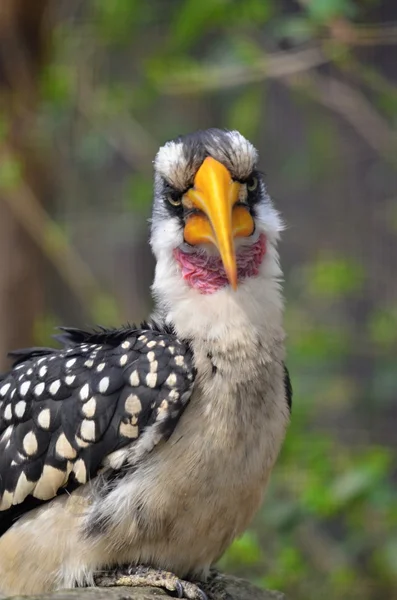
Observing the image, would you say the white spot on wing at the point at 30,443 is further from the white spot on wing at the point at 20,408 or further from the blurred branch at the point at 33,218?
the blurred branch at the point at 33,218

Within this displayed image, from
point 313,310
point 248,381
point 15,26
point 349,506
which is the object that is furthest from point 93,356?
point 313,310

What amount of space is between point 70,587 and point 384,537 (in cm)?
219

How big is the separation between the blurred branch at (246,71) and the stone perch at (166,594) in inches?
92.1

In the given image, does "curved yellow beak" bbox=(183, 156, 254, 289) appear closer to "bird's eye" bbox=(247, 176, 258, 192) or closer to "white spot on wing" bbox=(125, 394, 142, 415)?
"bird's eye" bbox=(247, 176, 258, 192)

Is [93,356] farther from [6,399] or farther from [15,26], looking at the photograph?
[15,26]

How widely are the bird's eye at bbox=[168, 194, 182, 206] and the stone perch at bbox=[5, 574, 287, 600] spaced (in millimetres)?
948

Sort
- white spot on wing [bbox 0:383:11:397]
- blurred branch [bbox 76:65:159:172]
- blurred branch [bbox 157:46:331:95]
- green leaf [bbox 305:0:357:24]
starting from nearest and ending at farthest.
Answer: white spot on wing [bbox 0:383:11:397]
green leaf [bbox 305:0:357:24]
blurred branch [bbox 157:46:331:95]
blurred branch [bbox 76:65:159:172]

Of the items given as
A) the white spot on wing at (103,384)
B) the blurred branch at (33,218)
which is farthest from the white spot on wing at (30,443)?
the blurred branch at (33,218)

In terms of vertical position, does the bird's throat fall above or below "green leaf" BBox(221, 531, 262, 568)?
above

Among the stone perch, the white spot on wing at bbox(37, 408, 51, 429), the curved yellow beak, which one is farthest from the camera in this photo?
the white spot on wing at bbox(37, 408, 51, 429)

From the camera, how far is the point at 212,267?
2434mm

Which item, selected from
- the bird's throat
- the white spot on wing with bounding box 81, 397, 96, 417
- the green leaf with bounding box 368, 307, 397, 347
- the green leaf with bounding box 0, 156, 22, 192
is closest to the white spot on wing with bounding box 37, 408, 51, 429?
the white spot on wing with bounding box 81, 397, 96, 417

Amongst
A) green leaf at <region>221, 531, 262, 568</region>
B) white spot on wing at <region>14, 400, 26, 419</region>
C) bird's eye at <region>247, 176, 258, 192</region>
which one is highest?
bird's eye at <region>247, 176, 258, 192</region>

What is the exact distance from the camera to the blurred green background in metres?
4.06
